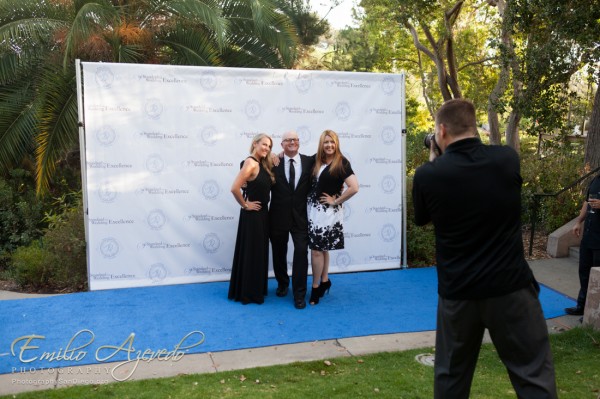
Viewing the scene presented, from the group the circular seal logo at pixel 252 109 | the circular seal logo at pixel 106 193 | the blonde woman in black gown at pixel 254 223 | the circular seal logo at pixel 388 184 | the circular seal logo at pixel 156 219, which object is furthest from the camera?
the circular seal logo at pixel 388 184

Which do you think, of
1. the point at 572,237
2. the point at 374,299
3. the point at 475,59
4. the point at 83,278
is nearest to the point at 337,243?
the point at 374,299

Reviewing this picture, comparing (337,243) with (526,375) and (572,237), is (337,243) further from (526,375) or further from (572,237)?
(572,237)

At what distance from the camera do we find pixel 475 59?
68.9 ft

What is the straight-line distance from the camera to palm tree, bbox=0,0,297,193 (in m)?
9.56

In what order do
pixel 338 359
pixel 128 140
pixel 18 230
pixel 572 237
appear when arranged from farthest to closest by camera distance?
pixel 18 230 → pixel 572 237 → pixel 128 140 → pixel 338 359

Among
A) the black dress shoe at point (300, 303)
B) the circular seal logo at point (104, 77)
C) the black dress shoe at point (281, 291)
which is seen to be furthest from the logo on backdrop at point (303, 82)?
the black dress shoe at point (300, 303)

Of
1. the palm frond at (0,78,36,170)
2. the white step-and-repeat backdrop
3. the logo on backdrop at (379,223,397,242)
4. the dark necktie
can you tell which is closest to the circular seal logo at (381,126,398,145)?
the white step-and-repeat backdrop

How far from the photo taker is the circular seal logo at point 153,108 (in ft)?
23.2

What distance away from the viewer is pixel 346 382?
14.6ft

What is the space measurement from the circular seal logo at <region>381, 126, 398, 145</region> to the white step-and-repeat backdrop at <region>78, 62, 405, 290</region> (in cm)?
1

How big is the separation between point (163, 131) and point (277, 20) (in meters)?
5.54

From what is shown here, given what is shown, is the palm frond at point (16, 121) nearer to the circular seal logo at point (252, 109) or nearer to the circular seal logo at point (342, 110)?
the circular seal logo at point (252, 109)

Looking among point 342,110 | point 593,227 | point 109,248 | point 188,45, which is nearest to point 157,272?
point 109,248

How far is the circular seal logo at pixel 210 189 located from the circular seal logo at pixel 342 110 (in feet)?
5.92
